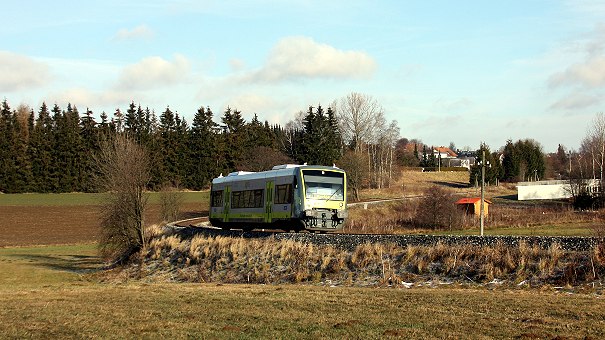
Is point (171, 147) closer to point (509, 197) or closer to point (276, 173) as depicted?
Result: point (509, 197)

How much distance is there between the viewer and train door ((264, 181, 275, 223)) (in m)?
34.6

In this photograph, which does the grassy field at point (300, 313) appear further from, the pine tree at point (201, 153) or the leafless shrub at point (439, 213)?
the pine tree at point (201, 153)

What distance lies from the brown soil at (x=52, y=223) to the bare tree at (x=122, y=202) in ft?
65.9

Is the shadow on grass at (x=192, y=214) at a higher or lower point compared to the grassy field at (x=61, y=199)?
lower

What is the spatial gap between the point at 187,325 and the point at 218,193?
29.0 metres

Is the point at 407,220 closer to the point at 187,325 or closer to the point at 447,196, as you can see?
the point at 447,196

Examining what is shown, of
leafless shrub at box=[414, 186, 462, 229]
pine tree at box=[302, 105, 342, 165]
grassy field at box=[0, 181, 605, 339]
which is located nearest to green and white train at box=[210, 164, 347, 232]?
grassy field at box=[0, 181, 605, 339]

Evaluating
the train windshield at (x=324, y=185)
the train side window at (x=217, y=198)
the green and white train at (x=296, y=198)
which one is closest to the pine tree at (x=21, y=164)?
the train side window at (x=217, y=198)

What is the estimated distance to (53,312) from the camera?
15070mm

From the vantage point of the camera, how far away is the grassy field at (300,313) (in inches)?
472

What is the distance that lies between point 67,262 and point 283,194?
2127cm

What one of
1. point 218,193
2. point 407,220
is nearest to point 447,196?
point 407,220

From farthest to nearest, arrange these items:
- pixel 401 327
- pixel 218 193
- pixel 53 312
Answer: pixel 218 193 < pixel 53 312 < pixel 401 327

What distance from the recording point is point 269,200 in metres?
34.8
